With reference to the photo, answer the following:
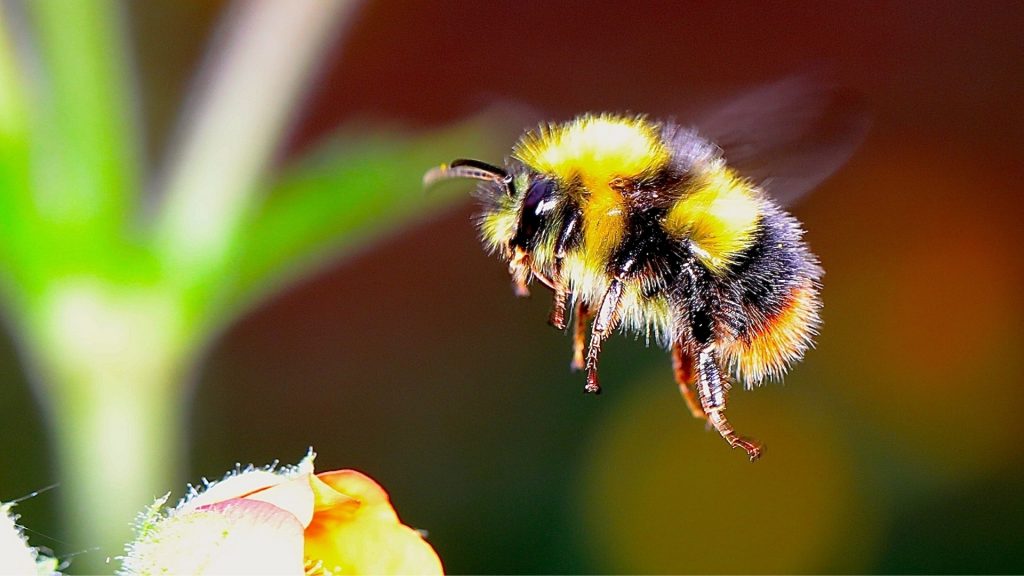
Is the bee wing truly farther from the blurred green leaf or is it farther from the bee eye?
the blurred green leaf

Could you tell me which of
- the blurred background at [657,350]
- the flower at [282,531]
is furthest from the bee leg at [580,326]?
the blurred background at [657,350]

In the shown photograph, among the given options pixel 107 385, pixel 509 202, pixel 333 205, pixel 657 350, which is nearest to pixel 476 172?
pixel 509 202

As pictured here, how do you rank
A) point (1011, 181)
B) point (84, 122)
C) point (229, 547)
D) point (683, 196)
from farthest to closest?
point (1011, 181), point (84, 122), point (683, 196), point (229, 547)

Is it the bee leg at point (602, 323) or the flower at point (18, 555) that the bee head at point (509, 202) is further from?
the flower at point (18, 555)

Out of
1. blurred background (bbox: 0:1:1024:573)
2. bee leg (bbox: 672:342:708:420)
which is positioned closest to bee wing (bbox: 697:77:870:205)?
bee leg (bbox: 672:342:708:420)

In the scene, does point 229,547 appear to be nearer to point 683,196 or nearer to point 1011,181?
point 683,196

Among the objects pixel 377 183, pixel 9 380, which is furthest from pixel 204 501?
pixel 9 380

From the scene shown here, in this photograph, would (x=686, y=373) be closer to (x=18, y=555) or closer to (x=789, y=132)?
(x=789, y=132)
